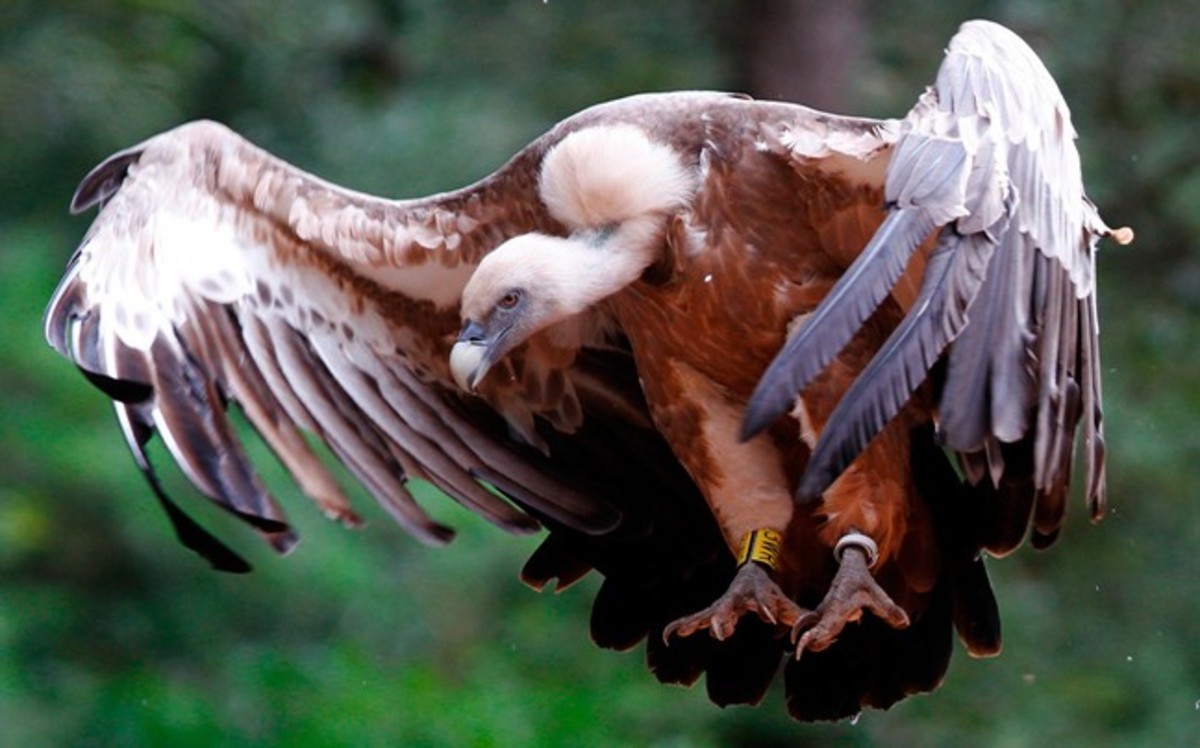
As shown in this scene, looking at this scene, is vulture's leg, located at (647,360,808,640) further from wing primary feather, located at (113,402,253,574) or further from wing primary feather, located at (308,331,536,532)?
wing primary feather, located at (113,402,253,574)

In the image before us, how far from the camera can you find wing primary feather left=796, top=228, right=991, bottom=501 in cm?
371

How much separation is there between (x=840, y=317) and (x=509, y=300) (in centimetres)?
88

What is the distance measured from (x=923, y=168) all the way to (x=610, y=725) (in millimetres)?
4093

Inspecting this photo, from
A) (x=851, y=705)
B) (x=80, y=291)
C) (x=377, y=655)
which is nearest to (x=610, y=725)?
(x=377, y=655)

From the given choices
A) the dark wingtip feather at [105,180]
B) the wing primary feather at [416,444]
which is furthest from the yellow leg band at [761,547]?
the dark wingtip feather at [105,180]

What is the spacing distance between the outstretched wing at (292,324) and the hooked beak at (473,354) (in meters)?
0.26

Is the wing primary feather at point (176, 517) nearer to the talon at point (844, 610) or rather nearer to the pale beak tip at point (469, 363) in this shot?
the pale beak tip at point (469, 363)

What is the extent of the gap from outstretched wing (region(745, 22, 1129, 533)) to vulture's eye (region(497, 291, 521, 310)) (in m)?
0.78

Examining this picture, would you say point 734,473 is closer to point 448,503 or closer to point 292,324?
point 292,324

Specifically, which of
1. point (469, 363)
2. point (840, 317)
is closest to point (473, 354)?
point (469, 363)

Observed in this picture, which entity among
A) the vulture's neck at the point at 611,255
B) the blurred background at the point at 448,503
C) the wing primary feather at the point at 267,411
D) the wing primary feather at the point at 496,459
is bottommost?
the blurred background at the point at 448,503

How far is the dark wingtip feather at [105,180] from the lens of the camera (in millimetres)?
4719

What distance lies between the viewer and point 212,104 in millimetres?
8602

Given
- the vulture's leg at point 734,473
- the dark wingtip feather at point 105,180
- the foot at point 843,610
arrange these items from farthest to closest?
the dark wingtip feather at point 105,180 < the vulture's leg at point 734,473 < the foot at point 843,610
